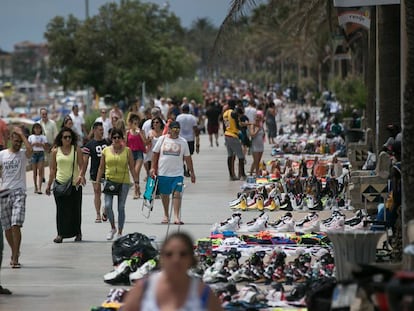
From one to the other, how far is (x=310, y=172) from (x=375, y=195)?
8.52 m

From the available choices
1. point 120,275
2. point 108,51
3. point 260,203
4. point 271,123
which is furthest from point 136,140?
point 108,51

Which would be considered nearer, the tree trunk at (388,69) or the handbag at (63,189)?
the handbag at (63,189)

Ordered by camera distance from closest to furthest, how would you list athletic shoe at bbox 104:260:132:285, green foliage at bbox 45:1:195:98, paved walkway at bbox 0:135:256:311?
paved walkway at bbox 0:135:256:311
athletic shoe at bbox 104:260:132:285
green foliage at bbox 45:1:195:98

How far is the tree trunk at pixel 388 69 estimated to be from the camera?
69.7 ft

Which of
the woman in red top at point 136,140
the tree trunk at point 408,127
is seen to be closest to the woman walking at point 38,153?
the woman in red top at point 136,140

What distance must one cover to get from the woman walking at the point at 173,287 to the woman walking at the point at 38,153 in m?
17.5

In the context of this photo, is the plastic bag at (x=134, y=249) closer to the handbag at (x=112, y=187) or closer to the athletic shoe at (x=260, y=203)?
the handbag at (x=112, y=187)

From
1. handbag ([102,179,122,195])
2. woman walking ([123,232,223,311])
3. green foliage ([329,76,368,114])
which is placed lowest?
handbag ([102,179,122,195])

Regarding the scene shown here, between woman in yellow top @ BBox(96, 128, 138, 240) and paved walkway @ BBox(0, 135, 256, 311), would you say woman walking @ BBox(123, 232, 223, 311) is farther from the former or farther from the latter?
woman in yellow top @ BBox(96, 128, 138, 240)

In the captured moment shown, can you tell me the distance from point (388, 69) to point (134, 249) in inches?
367

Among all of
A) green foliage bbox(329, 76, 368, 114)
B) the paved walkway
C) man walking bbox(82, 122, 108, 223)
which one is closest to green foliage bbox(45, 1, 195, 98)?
green foliage bbox(329, 76, 368, 114)

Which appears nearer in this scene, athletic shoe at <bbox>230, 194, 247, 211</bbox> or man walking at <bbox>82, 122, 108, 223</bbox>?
man walking at <bbox>82, 122, 108, 223</bbox>

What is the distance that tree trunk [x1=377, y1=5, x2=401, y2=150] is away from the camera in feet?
69.7

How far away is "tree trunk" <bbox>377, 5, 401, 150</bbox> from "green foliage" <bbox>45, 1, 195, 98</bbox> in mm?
36679
